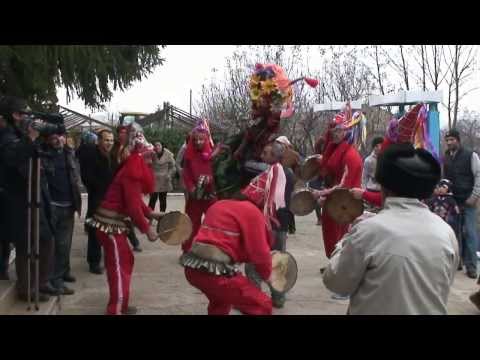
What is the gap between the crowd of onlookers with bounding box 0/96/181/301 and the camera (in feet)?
17.3

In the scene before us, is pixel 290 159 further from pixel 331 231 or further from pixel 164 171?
pixel 164 171

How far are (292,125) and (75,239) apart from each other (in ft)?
51.1

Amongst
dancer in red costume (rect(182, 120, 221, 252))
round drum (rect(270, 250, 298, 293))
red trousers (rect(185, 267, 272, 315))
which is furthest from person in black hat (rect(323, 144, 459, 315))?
dancer in red costume (rect(182, 120, 221, 252))

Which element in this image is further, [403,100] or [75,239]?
[403,100]

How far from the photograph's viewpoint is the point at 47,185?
5.79m

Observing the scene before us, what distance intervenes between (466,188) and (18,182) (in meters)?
5.64

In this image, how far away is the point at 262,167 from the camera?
3.96m

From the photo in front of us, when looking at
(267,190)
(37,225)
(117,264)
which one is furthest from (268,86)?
(37,225)

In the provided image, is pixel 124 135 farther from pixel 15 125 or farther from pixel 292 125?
pixel 292 125

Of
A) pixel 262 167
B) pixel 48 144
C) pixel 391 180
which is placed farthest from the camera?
pixel 48 144

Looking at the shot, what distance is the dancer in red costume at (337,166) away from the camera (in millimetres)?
5891

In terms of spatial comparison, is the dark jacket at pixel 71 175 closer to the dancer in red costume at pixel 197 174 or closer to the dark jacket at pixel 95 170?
the dark jacket at pixel 95 170
